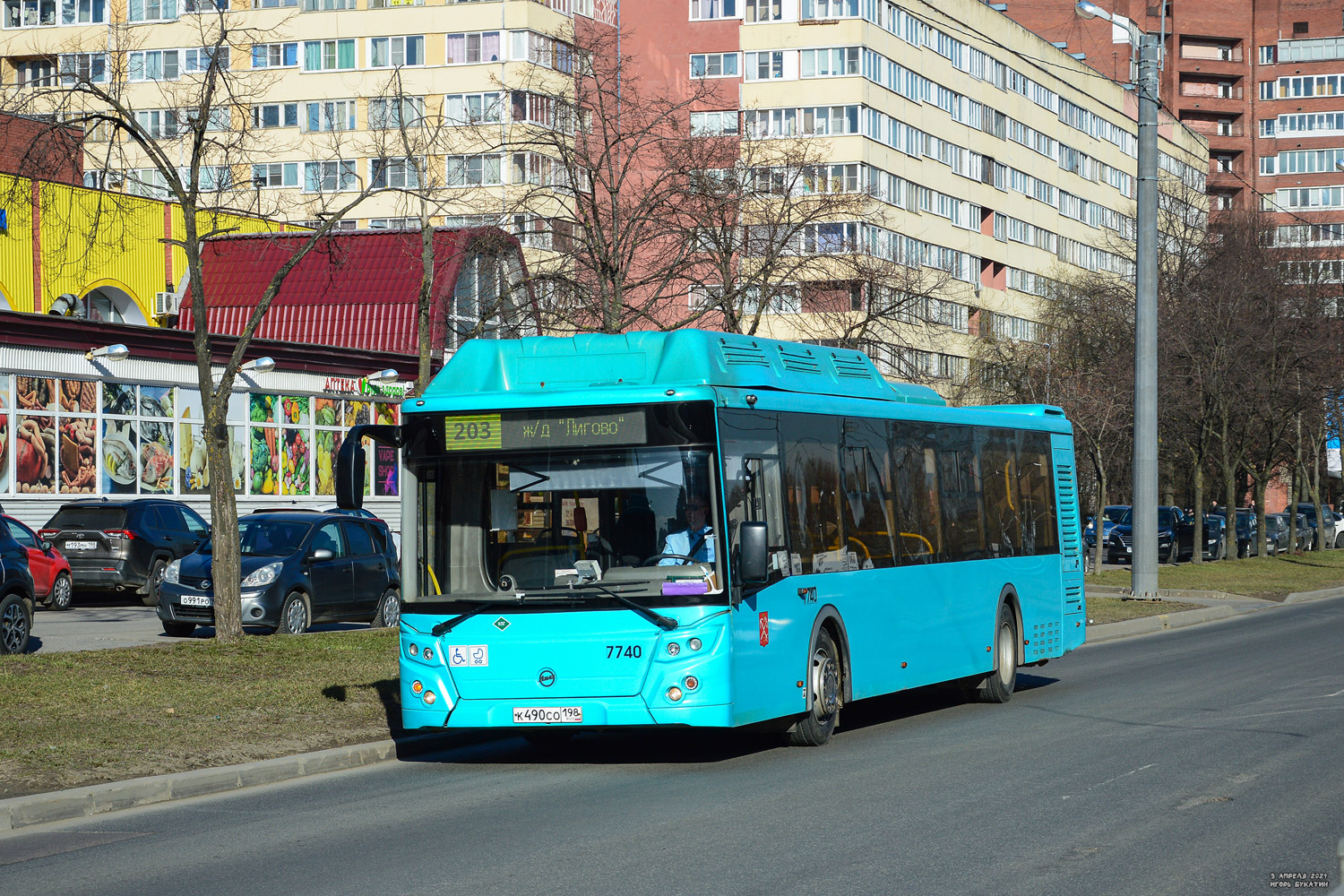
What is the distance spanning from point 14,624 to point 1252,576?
32493 mm

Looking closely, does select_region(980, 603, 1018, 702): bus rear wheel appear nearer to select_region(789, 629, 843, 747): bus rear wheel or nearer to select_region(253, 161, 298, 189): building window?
select_region(789, 629, 843, 747): bus rear wheel

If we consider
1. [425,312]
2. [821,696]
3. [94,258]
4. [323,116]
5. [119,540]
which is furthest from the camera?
[323,116]

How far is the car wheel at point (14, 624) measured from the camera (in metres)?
17.5

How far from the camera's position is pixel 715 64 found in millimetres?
75438

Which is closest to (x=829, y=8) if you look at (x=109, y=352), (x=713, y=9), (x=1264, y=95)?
(x=713, y=9)

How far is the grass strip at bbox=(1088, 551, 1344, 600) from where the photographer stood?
37344mm

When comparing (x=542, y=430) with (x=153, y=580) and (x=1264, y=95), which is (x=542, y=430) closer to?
(x=153, y=580)

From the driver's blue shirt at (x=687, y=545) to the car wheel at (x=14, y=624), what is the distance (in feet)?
29.4

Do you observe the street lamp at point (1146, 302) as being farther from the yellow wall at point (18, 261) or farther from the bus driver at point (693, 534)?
the yellow wall at point (18, 261)

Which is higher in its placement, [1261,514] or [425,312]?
[425,312]

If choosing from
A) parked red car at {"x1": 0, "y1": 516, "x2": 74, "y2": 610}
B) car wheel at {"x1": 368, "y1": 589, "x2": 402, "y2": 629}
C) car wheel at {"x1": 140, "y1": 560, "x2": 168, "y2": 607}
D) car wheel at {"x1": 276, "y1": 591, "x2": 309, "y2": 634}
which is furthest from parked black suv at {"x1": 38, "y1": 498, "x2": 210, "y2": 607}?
car wheel at {"x1": 276, "y1": 591, "x2": 309, "y2": 634}

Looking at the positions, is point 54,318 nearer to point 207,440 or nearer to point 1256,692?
point 207,440

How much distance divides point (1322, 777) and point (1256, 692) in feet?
19.0

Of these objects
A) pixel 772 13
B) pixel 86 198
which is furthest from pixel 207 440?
pixel 772 13
